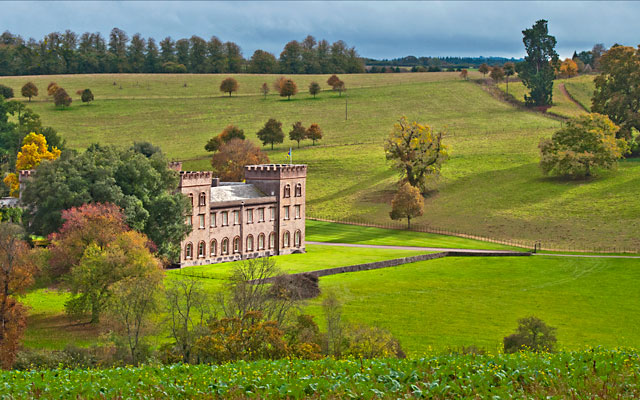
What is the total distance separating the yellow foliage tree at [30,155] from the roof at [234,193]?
33.7 meters

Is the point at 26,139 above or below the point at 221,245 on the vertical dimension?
above

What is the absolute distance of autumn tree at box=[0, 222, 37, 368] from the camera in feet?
167

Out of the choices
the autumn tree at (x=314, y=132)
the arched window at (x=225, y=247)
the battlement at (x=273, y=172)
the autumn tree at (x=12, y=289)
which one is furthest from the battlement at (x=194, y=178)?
the autumn tree at (x=314, y=132)

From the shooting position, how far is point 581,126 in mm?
125438

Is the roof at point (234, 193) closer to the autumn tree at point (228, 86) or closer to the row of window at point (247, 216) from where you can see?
the row of window at point (247, 216)

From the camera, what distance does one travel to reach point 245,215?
303ft

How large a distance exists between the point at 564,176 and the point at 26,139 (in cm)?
8053

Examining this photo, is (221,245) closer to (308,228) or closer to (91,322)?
(308,228)

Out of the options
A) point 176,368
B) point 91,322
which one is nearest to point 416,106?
point 91,322

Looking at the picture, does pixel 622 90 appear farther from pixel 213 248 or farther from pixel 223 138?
pixel 213 248

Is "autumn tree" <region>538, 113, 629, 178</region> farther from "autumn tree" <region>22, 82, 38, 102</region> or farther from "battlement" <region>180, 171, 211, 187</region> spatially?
"autumn tree" <region>22, 82, 38, 102</region>

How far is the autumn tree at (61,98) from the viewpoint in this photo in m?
174

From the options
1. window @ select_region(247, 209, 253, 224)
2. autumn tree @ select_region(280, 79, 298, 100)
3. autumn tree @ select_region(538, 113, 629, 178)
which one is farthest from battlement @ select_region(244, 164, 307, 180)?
autumn tree @ select_region(280, 79, 298, 100)

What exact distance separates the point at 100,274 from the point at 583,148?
86622 mm
